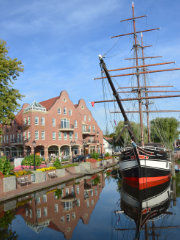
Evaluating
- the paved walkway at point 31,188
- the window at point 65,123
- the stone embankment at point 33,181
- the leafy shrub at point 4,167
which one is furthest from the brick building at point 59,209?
the window at point 65,123

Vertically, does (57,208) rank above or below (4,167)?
below

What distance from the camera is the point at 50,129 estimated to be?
43.9 metres

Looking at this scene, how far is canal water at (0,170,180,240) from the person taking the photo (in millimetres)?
9609

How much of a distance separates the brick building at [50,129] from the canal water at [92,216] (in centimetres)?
2178

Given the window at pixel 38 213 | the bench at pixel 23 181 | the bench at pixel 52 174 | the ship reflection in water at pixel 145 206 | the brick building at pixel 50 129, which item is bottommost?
the ship reflection in water at pixel 145 206

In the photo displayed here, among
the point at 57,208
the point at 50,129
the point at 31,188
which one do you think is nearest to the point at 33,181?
the point at 31,188

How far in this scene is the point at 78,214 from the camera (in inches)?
471

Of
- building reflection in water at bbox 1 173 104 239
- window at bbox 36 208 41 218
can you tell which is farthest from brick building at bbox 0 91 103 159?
window at bbox 36 208 41 218

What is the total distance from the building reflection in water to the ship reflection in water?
218 cm

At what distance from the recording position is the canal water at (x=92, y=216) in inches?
378

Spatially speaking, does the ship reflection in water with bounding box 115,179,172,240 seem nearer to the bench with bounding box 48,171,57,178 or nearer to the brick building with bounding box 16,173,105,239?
the brick building with bounding box 16,173,105,239

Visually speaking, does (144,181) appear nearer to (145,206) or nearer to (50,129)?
(145,206)

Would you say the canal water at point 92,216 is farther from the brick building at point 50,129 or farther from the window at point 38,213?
the brick building at point 50,129

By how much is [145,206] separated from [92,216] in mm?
3746
